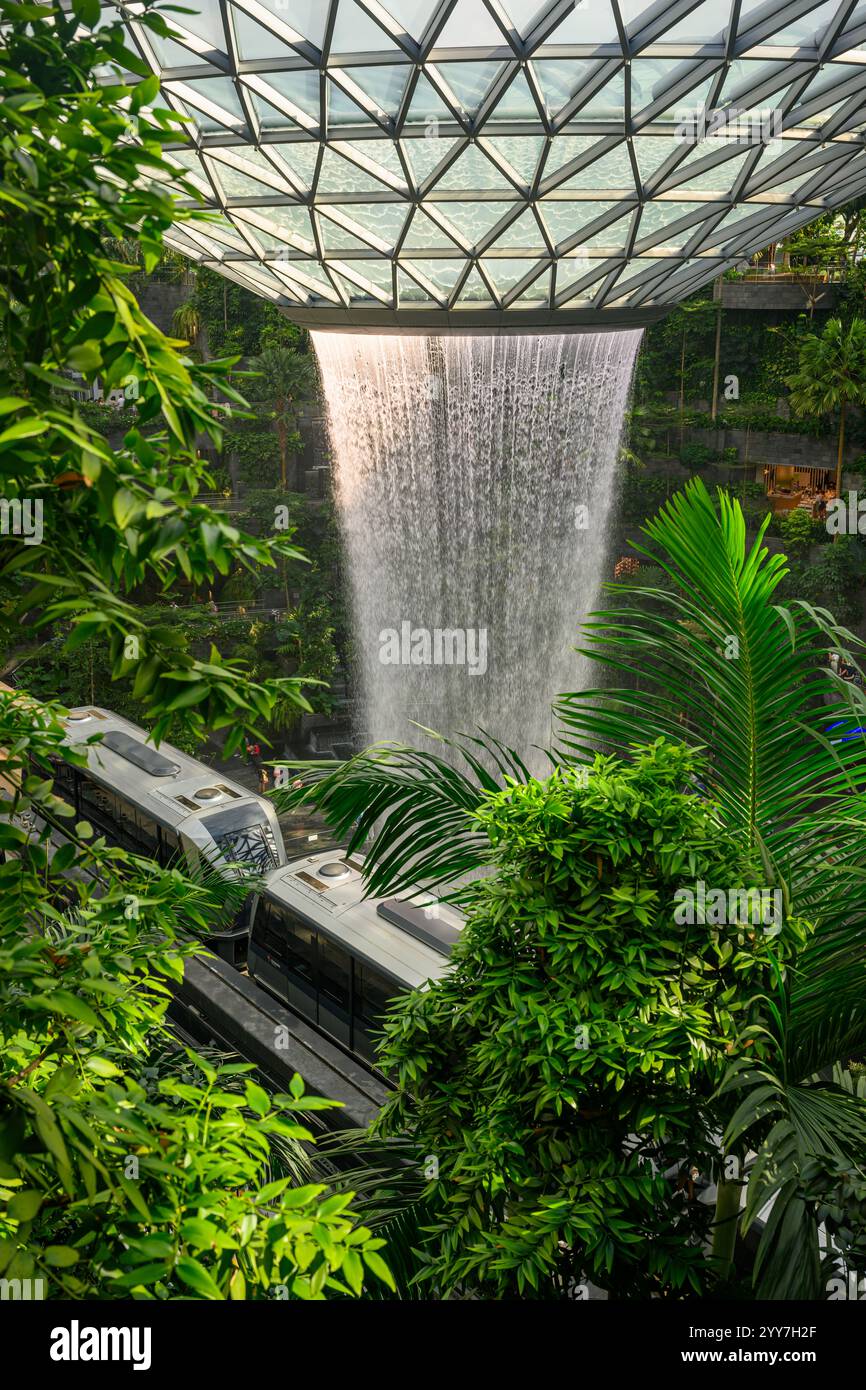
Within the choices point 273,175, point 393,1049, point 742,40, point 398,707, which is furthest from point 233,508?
point 393,1049

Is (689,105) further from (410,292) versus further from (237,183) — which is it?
(237,183)

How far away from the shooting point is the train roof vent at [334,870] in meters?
17.9

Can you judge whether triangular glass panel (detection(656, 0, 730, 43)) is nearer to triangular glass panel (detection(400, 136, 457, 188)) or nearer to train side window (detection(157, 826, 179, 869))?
triangular glass panel (detection(400, 136, 457, 188))

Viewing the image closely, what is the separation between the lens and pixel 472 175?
62.2ft

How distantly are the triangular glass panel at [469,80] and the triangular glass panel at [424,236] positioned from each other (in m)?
2.94

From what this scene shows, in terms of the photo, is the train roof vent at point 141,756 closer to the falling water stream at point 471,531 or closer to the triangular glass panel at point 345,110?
the falling water stream at point 471,531

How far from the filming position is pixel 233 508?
45.5m

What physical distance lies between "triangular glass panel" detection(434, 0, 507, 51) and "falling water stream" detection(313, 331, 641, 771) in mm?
16217

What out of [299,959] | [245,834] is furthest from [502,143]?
[299,959]

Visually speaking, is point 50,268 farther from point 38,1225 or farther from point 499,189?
point 499,189

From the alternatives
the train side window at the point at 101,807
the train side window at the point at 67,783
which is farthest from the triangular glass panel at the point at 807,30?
the train side window at the point at 67,783

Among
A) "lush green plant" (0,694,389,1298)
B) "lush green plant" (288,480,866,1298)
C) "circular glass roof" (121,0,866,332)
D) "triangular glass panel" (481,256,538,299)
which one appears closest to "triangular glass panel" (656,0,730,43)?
"circular glass roof" (121,0,866,332)

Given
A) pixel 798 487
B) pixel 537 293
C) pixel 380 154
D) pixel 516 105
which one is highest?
pixel 516 105

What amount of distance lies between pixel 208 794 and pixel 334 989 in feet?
20.5
